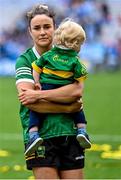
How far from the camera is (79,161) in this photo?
21.1ft

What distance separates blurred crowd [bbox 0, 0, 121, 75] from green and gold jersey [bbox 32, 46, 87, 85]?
26678 mm

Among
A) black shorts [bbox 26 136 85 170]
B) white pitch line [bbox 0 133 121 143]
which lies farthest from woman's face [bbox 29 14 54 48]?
white pitch line [bbox 0 133 121 143]

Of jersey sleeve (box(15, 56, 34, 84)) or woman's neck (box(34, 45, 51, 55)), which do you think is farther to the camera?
woman's neck (box(34, 45, 51, 55))

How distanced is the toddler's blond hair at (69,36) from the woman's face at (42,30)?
0.69 ft

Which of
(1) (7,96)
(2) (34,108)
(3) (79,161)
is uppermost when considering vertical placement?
(1) (7,96)

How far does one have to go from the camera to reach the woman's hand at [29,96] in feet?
20.9

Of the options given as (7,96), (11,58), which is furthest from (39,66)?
(11,58)

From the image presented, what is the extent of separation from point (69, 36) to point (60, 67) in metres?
0.26

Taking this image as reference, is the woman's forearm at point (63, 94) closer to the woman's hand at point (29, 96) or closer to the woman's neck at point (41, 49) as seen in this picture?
the woman's hand at point (29, 96)

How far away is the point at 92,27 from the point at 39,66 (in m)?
27.7

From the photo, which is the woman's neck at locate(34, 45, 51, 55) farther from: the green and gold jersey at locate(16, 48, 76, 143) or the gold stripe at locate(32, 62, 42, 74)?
the gold stripe at locate(32, 62, 42, 74)

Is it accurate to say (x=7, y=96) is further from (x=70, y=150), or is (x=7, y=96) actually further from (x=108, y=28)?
(x=70, y=150)

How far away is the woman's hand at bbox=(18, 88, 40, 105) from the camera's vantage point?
250 inches

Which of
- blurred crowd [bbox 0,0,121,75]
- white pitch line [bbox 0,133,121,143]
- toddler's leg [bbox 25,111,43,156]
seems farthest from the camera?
blurred crowd [bbox 0,0,121,75]
